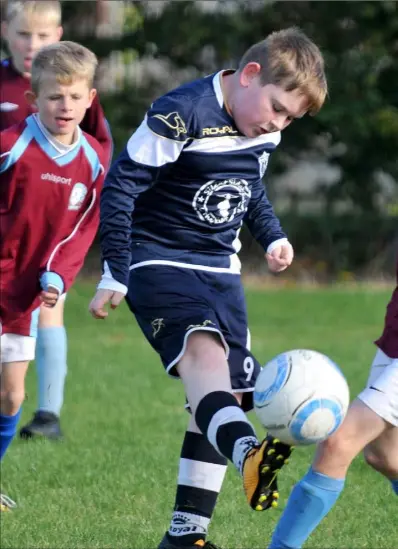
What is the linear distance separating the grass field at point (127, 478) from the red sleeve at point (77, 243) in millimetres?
937

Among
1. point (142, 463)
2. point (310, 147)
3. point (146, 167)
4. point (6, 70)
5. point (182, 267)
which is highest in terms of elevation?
point (146, 167)

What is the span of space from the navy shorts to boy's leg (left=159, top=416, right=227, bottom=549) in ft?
0.76

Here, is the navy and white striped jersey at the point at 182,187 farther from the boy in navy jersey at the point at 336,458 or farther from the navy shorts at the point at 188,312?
the boy in navy jersey at the point at 336,458

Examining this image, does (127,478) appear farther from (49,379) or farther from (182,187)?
(182,187)

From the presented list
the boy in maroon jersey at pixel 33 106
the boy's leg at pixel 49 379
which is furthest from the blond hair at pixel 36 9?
the boy's leg at pixel 49 379

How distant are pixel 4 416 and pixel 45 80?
1457 millimetres

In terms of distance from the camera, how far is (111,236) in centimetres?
387

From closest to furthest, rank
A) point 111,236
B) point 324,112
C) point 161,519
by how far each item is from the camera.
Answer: point 111,236, point 161,519, point 324,112

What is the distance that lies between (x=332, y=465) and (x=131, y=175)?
3.83ft

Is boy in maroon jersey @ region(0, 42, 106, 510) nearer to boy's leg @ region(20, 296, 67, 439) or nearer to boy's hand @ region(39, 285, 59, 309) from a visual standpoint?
boy's hand @ region(39, 285, 59, 309)

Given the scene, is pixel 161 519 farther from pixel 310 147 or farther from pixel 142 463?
pixel 310 147

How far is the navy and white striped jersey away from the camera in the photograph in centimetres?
388

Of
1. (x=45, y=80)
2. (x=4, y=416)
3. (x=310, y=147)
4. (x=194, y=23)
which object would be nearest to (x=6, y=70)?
(x=45, y=80)

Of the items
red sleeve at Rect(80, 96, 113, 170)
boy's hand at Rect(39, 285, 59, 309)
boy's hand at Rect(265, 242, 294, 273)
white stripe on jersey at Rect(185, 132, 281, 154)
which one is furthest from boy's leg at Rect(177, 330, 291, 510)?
red sleeve at Rect(80, 96, 113, 170)
